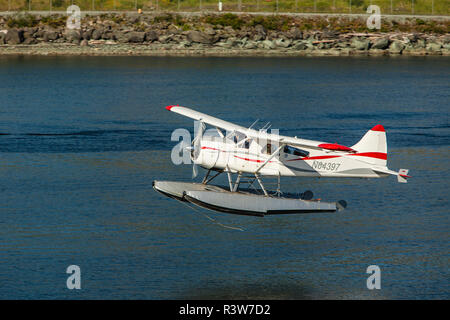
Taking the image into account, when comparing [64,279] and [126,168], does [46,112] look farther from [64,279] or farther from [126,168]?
[64,279]

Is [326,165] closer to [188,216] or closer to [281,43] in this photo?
[188,216]

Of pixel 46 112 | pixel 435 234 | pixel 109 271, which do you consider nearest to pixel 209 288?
pixel 109 271

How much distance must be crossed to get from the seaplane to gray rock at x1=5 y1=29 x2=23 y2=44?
56952 mm

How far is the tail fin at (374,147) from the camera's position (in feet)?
66.6

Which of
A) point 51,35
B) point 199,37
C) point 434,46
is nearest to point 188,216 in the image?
point 199,37

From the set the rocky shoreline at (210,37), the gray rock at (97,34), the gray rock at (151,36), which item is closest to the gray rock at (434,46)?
the rocky shoreline at (210,37)

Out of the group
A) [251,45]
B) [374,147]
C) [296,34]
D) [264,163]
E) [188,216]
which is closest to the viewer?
[264,163]

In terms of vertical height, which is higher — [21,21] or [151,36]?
[21,21]

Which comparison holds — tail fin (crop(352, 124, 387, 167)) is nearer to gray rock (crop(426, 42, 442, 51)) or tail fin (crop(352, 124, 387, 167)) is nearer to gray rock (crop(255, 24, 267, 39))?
gray rock (crop(255, 24, 267, 39))

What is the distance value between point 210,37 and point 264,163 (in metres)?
55.2

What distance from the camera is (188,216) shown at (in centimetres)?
2125

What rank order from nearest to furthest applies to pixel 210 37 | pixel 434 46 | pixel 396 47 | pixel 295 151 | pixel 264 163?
pixel 264 163
pixel 295 151
pixel 210 37
pixel 434 46
pixel 396 47

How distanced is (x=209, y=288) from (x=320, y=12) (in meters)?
67.6

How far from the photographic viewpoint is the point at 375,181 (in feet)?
85.6
